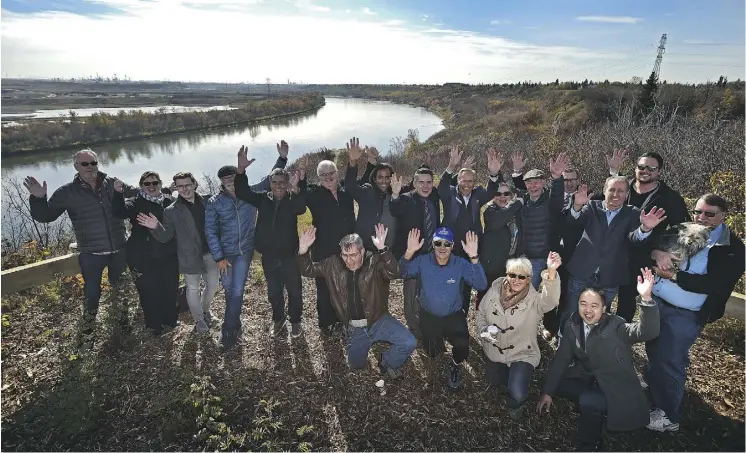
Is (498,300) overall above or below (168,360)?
above

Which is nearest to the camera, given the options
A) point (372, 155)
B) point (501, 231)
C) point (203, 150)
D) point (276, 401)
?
point (276, 401)

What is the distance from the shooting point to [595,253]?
400 cm

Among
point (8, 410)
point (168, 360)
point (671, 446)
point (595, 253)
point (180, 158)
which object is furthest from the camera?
point (180, 158)

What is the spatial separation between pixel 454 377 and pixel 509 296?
3.39 ft

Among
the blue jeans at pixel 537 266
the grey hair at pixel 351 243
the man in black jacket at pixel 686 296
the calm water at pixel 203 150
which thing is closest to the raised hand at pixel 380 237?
the grey hair at pixel 351 243

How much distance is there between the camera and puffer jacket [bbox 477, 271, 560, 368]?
12.2 ft

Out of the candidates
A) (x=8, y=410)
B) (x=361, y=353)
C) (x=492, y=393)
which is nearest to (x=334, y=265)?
(x=361, y=353)

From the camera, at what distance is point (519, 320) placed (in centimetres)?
375

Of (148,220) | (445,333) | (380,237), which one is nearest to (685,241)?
(445,333)

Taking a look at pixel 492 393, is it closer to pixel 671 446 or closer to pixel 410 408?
pixel 410 408

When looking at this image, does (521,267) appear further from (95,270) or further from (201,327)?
(95,270)

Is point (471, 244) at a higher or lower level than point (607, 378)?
higher

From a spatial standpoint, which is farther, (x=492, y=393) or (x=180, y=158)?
(x=180, y=158)

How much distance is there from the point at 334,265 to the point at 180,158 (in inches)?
1279
